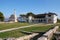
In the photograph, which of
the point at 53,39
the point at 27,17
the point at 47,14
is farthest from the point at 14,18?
the point at 53,39

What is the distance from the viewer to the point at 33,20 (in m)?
Answer: 79.6

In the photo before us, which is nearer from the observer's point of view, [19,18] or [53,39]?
[53,39]

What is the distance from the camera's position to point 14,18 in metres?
73.7

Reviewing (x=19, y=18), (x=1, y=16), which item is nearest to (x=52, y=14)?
(x=19, y=18)

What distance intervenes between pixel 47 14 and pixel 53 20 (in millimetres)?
5772

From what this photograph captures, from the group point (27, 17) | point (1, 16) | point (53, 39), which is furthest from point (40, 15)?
point (53, 39)

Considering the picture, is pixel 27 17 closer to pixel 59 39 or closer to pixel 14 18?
pixel 14 18

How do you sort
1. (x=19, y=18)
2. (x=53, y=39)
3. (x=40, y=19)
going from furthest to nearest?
1. (x=19, y=18)
2. (x=40, y=19)
3. (x=53, y=39)

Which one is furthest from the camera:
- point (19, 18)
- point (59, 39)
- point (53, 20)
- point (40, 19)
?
point (19, 18)

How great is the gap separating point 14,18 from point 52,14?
1799 centimetres

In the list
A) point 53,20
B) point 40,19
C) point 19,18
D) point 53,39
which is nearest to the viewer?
point 53,39

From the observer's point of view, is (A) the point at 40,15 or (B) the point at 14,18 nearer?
(B) the point at 14,18

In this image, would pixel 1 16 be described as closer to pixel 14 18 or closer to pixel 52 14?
pixel 14 18

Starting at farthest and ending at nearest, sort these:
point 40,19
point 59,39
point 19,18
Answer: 1. point 19,18
2. point 40,19
3. point 59,39
